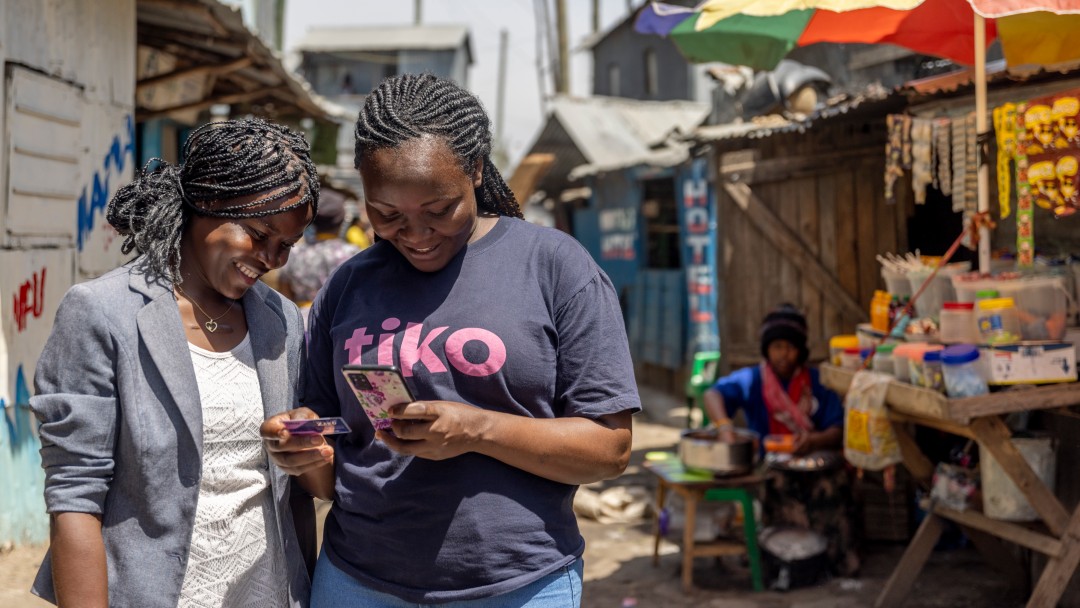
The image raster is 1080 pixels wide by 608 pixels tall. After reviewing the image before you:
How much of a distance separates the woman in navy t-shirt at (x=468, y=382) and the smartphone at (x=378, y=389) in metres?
0.04

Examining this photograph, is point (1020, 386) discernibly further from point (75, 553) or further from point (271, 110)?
point (271, 110)

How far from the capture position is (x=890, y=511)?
6.43 meters

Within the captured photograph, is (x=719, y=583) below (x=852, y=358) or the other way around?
below

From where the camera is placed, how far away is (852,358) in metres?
5.32

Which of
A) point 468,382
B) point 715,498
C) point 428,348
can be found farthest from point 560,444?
point 715,498

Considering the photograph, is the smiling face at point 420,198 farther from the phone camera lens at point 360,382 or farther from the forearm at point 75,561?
→ the forearm at point 75,561

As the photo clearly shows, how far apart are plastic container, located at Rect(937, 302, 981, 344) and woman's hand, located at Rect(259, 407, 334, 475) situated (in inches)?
124

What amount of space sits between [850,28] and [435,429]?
15.4 feet

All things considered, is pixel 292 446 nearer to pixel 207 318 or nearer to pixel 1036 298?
pixel 207 318

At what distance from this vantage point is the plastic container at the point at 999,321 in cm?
415

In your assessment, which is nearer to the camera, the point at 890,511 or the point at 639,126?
the point at 890,511

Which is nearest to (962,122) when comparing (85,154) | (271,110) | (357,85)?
(85,154)

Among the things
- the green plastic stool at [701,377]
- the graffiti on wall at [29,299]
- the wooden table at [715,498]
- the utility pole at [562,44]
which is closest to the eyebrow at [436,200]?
the graffiti on wall at [29,299]

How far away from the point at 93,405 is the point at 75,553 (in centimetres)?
27
